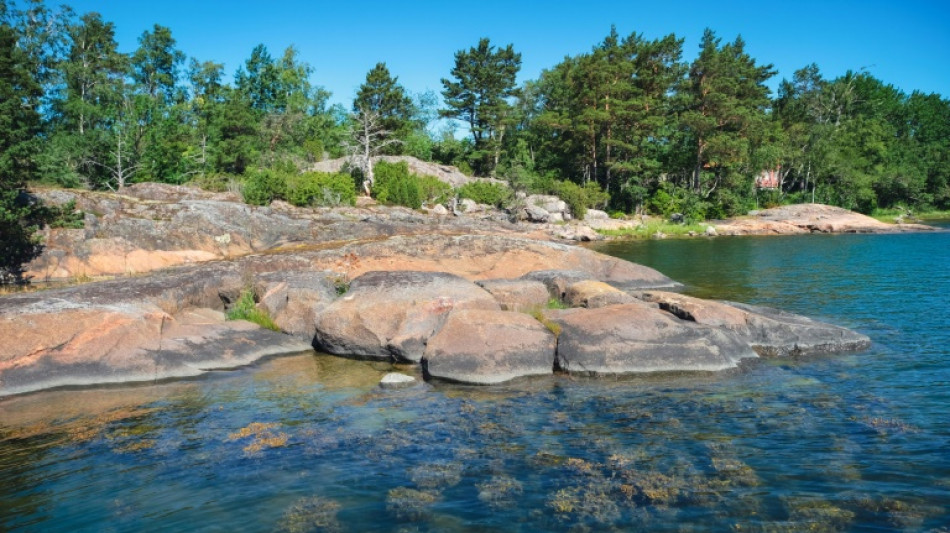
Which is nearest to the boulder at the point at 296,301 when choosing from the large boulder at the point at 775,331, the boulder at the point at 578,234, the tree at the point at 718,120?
the large boulder at the point at 775,331

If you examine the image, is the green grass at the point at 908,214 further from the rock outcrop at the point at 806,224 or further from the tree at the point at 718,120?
the tree at the point at 718,120

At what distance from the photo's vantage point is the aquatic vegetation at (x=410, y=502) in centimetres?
694

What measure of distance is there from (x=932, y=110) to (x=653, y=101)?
74.3m

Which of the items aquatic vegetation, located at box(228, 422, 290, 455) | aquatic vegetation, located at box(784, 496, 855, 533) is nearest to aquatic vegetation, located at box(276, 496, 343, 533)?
aquatic vegetation, located at box(228, 422, 290, 455)

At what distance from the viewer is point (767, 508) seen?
6.76 m

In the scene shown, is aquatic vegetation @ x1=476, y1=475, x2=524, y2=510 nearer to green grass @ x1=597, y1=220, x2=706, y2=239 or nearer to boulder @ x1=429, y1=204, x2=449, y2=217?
boulder @ x1=429, y1=204, x2=449, y2=217

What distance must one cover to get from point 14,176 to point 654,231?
49.8 meters

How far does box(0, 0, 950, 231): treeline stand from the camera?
5619 centimetres

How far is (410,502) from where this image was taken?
7215 millimetres

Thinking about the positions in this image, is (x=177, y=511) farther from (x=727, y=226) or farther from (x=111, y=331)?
(x=727, y=226)

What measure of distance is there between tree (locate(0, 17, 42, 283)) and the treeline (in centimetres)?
2015

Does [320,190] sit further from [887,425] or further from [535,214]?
[887,425]

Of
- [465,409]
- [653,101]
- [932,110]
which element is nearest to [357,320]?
[465,409]

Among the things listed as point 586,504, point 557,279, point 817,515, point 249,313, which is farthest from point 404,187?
point 817,515
